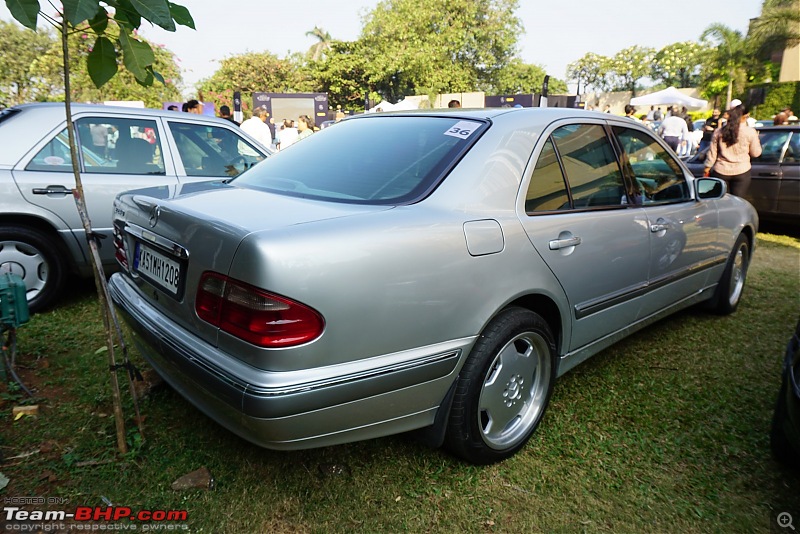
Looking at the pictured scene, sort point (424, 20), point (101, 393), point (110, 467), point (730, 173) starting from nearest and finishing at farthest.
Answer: point (110, 467)
point (101, 393)
point (730, 173)
point (424, 20)

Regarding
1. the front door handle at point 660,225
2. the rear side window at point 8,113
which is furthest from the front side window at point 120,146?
the front door handle at point 660,225

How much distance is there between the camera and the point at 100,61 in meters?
1.84

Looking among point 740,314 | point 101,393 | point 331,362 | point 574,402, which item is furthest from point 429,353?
point 740,314

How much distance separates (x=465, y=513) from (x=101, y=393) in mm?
1981

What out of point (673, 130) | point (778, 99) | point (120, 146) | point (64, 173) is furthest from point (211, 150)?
point (778, 99)

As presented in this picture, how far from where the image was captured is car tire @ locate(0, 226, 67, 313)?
3.67 metres

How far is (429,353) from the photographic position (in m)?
1.86

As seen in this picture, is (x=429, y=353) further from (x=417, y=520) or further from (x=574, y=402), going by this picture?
(x=574, y=402)

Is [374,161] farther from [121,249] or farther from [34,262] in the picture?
[34,262]

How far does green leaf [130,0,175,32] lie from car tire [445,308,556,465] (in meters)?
1.56

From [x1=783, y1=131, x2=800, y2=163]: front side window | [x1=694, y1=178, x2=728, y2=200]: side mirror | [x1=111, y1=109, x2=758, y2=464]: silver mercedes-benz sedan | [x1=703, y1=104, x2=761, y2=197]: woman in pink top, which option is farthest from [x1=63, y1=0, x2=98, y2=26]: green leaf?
[x1=783, y1=131, x2=800, y2=163]: front side window

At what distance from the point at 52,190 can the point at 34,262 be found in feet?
1.78

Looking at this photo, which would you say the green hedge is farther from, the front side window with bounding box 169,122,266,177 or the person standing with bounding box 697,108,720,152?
the front side window with bounding box 169,122,266,177

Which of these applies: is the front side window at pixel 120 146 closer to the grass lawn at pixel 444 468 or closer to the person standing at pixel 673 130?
the grass lawn at pixel 444 468
